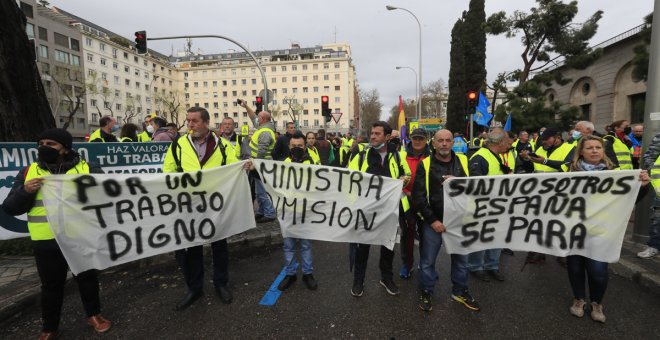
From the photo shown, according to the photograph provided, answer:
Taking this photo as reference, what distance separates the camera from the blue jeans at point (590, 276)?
3.11 m

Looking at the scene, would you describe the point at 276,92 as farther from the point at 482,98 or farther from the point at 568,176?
the point at 568,176

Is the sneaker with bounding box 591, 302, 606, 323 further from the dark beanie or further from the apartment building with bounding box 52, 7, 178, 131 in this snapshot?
the apartment building with bounding box 52, 7, 178, 131

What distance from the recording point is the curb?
3.30m

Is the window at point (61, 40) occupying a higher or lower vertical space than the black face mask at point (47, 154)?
higher

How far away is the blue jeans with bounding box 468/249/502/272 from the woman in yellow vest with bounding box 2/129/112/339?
13.2ft

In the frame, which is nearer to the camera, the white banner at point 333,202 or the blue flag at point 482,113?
the white banner at point 333,202

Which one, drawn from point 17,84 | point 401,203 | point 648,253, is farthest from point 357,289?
point 17,84

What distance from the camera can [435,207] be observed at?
135 inches

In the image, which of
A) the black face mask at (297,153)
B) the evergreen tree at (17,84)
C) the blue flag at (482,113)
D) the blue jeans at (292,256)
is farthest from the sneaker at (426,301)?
the blue flag at (482,113)

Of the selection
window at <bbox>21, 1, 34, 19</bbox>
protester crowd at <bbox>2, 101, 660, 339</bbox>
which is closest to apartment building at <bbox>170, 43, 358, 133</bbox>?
window at <bbox>21, 1, 34, 19</bbox>

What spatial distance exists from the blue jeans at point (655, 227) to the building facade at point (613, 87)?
74.3 ft

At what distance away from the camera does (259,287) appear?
155 inches

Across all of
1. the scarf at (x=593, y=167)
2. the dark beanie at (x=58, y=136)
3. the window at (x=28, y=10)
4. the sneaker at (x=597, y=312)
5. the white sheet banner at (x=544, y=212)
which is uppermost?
the window at (x=28, y=10)

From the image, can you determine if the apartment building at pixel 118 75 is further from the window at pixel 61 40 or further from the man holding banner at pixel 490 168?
the man holding banner at pixel 490 168
